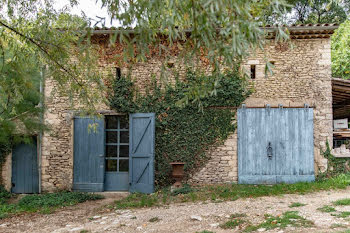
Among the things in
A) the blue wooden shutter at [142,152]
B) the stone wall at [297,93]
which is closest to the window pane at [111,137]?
the blue wooden shutter at [142,152]

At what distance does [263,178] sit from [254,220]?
2703 millimetres

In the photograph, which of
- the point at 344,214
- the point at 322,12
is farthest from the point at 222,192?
the point at 322,12

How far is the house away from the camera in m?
6.89

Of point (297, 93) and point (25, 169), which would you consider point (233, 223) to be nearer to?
point (297, 93)

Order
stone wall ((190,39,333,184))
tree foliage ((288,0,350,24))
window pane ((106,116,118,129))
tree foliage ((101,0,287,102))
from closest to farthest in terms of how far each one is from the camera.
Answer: tree foliage ((101,0,287,102))
stone wall ((190,39,333,184))
window pane ((106,116,118,129))
tree foliage ((288,0,350,24))

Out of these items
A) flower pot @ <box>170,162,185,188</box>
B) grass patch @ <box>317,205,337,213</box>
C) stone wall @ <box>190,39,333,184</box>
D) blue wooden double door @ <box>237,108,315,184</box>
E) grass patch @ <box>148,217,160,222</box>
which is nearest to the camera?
grass patch @ <box>317,205,337,213</box>

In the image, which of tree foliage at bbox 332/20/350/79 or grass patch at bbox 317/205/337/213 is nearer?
grass patch at bbox 317/205/337/213

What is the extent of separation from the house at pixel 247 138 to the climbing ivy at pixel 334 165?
14 cm

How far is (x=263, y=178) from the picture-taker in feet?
22.6

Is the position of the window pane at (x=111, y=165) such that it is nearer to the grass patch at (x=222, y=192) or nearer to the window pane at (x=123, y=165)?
the window pane at (x=123, y=165)

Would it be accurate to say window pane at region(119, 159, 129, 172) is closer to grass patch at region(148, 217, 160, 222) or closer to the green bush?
the green bush

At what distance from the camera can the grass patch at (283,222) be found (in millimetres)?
3920

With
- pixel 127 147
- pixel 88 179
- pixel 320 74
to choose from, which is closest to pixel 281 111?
pixel 320 74

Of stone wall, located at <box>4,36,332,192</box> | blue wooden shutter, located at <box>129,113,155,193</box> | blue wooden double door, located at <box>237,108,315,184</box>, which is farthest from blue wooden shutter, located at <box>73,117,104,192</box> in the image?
blue wooden double door, located at <box>237,108,315,184</box>
